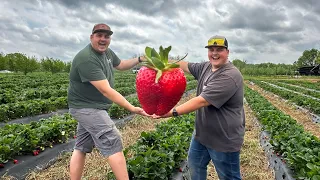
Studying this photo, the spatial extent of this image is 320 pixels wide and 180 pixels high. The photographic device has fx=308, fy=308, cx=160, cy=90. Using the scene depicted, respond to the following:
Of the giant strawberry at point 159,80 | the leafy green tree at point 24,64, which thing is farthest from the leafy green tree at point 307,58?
the giant strawberry at point 159,80

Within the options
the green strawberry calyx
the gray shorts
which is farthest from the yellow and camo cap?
the gray shorts

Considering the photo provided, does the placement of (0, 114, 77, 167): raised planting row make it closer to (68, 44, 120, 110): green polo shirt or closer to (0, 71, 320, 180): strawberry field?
(0, 71, 320, 180): strawberry field

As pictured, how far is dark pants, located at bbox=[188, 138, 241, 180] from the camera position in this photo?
118 inches

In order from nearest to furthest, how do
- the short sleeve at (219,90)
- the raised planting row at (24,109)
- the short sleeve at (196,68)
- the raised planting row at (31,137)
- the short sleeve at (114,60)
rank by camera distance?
the short sleeve at (219,90)
the short sleeve at (196,68)
the short sleeve at (114,60)
the raised planting row at (31,137)
the raised planting row at (24,109)

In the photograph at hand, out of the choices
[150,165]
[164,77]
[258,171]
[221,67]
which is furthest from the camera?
[258,171]

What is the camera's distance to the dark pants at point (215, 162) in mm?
2986

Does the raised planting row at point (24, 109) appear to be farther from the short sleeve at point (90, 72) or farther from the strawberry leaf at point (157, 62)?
the strawberry leaf at point (157, 62)

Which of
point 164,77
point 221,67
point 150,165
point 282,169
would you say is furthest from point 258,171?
point 164,77

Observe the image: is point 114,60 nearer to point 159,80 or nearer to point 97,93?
point 97,93

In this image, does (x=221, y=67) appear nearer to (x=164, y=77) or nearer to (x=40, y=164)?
(x=164, y=77)

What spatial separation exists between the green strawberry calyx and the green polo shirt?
137cm

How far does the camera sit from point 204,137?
3084 millimetres

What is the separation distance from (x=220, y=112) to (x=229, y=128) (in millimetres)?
171

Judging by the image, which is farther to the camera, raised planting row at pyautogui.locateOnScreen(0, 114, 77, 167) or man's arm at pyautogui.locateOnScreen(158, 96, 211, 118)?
raised planting row at pyautogui.locateOnScreen(0, 114, 77, 167)
